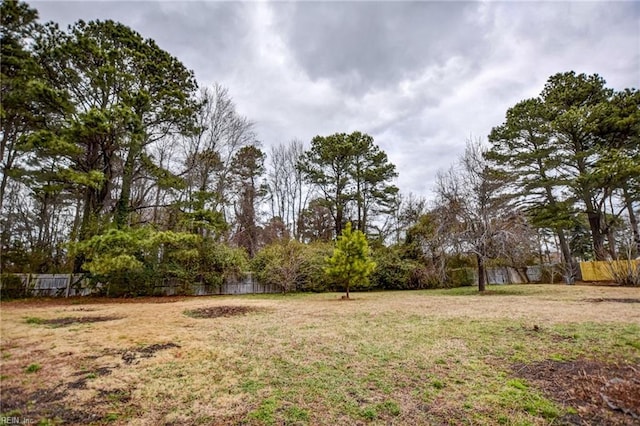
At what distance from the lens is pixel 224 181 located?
17.2m

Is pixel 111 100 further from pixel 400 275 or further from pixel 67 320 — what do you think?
pixel 400 275

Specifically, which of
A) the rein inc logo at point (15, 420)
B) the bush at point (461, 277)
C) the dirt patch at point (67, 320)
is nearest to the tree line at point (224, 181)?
the bush at point (461, 277)

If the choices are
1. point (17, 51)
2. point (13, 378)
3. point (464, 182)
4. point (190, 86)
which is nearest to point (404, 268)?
point (464, 182)

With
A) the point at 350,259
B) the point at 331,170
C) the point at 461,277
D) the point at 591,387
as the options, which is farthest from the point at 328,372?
the point at 331,170

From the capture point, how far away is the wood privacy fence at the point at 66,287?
1035 centimetres

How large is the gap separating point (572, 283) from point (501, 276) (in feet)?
11.7

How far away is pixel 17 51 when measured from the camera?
826 centimetres

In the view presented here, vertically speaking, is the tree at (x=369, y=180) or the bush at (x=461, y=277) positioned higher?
the tree at (x=369, y=180)

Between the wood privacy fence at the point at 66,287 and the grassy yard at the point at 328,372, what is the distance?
6491mm

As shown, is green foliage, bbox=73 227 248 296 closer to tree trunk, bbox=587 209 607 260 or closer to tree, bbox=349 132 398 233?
tree, bbox=349 132 398 233

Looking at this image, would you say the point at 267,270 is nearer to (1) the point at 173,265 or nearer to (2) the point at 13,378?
(1) the point at 173,265

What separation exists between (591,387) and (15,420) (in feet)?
16.6

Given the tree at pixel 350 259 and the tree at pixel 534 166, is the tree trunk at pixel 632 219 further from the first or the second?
the tree at pixel 350 259

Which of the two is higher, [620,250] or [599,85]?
[599,85]
